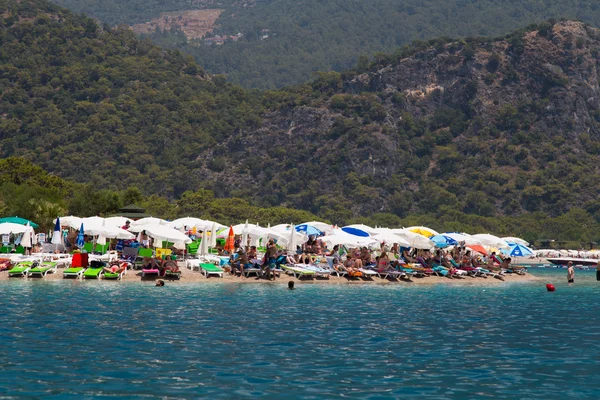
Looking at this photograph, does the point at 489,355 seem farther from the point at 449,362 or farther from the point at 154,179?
the point at 154,179

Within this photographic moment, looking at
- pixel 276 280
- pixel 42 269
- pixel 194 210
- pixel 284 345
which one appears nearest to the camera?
pixel 284 345

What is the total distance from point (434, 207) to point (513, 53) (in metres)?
46.6

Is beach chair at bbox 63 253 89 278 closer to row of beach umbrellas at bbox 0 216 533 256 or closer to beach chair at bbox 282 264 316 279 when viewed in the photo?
row of beach umbrellas at bbox 0 216 533 256

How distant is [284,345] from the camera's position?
22609 millimetres

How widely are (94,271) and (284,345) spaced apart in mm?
19933

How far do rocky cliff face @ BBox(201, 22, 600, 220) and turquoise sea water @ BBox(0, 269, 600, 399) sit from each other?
127 meters

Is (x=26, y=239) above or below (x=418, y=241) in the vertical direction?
below

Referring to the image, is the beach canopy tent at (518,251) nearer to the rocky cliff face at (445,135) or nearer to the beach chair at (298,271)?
the beach chair at (298,271)

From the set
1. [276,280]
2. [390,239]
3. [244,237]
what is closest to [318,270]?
[276,280]

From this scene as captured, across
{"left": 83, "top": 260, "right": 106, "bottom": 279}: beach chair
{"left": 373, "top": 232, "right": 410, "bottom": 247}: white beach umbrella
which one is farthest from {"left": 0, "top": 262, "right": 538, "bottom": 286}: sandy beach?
{"left": 373, "top": 232, "right": 410, "bottom": 247}: white beach umbrella

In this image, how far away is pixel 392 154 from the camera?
584ft

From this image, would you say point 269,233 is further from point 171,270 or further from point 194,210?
point 194,210

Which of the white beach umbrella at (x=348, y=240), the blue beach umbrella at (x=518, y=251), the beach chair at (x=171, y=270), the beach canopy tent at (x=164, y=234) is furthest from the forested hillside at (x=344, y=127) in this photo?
the beach chair at (x=171, y=270)

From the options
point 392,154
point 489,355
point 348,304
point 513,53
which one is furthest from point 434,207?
point 489,355
